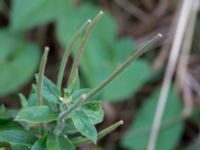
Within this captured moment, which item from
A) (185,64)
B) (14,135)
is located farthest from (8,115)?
(185,64)

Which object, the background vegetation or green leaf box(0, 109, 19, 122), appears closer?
green leaf box(0, 109, 19, 122)

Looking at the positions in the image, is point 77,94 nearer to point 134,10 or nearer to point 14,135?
point 14,135

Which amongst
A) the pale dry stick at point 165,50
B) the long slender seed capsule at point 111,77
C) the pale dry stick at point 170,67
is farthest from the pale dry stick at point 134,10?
the long slender seed capsule at point 111,77

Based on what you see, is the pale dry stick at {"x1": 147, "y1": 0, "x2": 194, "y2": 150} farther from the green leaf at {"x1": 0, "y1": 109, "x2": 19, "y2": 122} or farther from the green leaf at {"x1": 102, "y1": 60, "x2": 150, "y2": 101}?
the green leaf at {"x1": 0, "y1": 109, "x2": 19, "y2": 122}

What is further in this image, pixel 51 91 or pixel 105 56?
pixel 105 56

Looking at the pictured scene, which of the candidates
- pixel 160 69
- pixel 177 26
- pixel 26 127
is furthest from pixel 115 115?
pixel 26 127

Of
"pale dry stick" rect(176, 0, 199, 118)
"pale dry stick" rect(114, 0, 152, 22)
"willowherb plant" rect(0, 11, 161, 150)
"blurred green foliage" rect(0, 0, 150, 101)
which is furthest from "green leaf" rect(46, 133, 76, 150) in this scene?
"pale dry stick" rect(114, 0, 152, 22)

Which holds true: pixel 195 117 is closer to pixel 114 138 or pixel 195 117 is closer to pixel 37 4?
pixel 114 138
